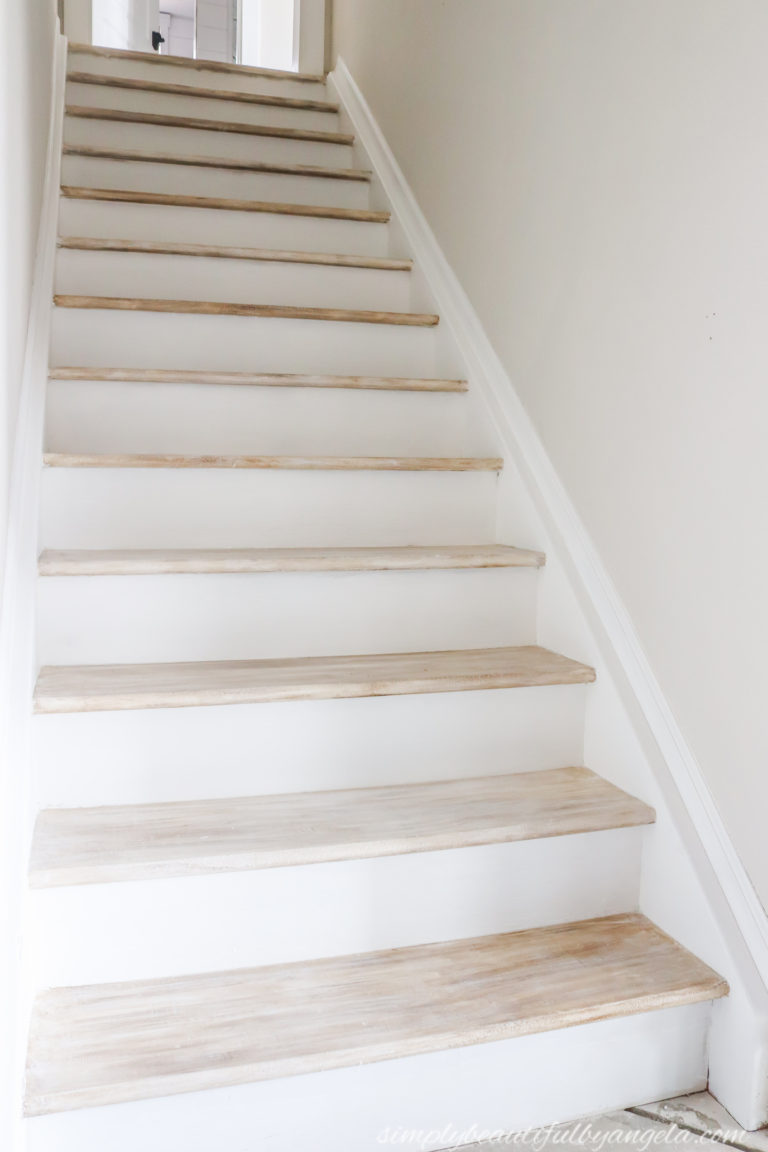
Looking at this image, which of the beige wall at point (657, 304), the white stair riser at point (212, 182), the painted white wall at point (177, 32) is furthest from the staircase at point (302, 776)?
the painted white wall at point (177, 32)

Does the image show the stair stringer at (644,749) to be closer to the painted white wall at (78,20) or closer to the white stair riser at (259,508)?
the white stair riser at (259,508)

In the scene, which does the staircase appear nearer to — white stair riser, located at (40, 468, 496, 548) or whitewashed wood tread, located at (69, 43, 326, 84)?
white stair riser, located at (40, 468, 496, 548)

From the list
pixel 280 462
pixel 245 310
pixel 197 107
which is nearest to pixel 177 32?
pixel 197 107

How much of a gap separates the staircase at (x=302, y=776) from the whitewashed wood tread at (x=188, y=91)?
3.56 feet

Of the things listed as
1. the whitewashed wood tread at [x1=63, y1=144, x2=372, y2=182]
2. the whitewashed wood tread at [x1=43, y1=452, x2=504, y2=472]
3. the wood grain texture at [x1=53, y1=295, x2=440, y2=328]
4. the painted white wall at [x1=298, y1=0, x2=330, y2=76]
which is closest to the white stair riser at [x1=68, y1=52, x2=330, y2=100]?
the painted white wall at [x1=298, y1=0, x2=330, y2=76]

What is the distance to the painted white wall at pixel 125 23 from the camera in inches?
153

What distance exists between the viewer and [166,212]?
2518 millimetres

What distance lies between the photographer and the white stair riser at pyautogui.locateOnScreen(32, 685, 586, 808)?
1.35 m

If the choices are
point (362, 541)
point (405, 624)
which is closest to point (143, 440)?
point (362, 541)

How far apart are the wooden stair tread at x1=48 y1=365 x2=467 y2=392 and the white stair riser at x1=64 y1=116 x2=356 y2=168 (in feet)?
3.94

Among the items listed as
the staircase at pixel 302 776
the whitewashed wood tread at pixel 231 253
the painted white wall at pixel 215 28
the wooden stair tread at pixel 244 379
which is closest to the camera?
the staircase at pixel 302 776

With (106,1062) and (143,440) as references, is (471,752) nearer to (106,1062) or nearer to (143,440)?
(106,1062)

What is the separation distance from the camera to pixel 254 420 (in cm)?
200

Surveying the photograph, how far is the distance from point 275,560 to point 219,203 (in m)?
1.41
